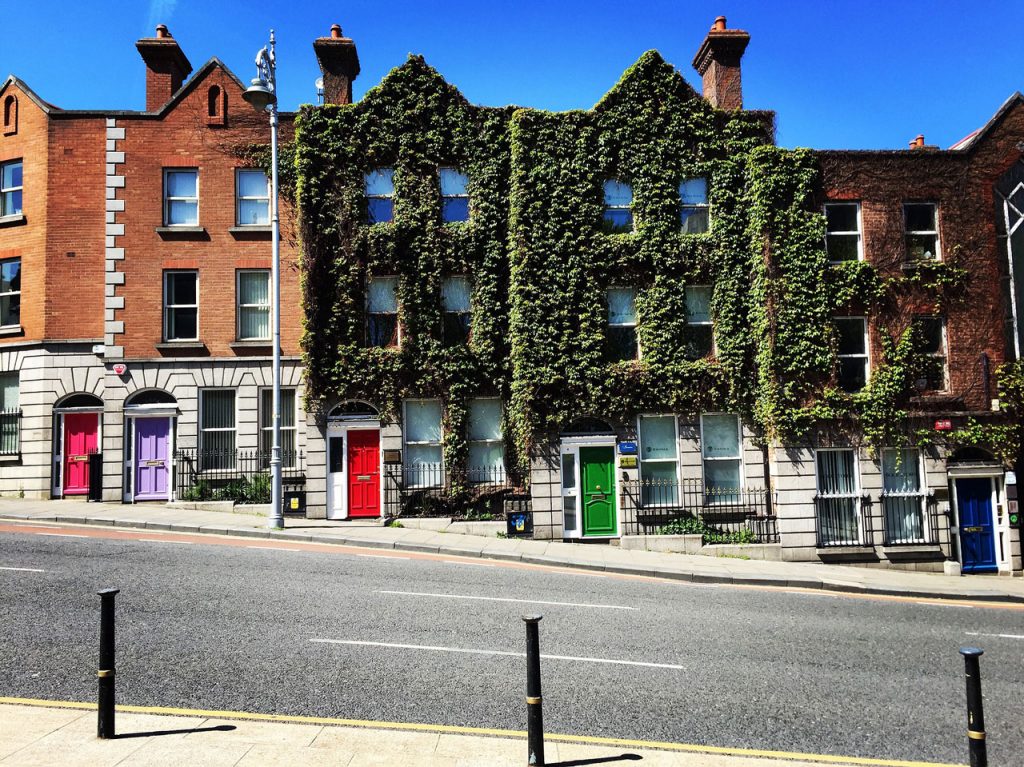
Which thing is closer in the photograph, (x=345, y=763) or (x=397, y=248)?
(x=345, y=763)

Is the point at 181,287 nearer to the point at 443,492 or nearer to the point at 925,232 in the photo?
the point at 443,492

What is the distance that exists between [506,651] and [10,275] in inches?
841

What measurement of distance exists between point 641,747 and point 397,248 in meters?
16.2

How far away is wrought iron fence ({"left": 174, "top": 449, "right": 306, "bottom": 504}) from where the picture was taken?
793 inches

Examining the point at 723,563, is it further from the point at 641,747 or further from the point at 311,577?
the point at 641,747

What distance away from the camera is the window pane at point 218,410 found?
21.0 m

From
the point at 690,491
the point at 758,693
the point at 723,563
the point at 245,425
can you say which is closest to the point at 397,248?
the point at 245,425

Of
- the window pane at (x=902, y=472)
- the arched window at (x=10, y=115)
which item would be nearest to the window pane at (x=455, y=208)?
the window pane at (x=902, y=472)

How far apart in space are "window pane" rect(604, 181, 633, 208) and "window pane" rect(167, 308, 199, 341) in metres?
12.6

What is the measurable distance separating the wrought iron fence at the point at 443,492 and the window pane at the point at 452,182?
7823 mm

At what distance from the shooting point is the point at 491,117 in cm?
2009

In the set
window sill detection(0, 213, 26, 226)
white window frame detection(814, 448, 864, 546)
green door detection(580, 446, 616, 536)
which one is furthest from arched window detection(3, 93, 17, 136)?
white window frame detection(814, 448, 864, 546)

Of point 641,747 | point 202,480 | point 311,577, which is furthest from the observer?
point 202,480

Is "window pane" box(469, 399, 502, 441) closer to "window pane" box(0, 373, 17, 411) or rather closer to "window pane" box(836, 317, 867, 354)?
"window pane" box(836, 317, 867, 354)
